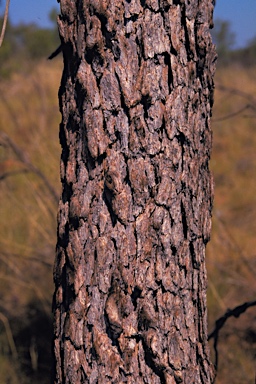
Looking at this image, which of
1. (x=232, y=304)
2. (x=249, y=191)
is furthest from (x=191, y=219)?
(x=249, y=191)

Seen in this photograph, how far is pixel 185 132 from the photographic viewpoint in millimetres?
1047

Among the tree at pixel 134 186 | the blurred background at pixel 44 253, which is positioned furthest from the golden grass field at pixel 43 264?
the tree at pixel 134 186

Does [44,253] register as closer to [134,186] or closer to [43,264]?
[43,264]

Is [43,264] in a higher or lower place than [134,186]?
higher

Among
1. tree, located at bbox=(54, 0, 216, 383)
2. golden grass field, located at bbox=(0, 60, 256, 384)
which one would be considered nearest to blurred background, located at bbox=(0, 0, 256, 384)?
golden grass field, located at bbox=(0, 60, 256, 384)

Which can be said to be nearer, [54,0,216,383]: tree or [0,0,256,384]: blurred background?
[54,0,216,383]: tree

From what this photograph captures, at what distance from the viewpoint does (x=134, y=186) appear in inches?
40.8

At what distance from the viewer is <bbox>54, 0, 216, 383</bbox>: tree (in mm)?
1009

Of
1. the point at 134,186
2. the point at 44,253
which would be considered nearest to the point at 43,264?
the point at 44,253

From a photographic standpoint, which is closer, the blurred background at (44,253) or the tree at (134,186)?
the tree at (134,186)

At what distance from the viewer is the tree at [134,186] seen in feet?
3.31

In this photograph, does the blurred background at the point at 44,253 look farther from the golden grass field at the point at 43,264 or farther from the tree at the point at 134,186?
the tree at the point at 134,186

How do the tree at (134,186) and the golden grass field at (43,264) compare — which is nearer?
the tree at (134,186)

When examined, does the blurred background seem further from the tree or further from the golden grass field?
the tree
